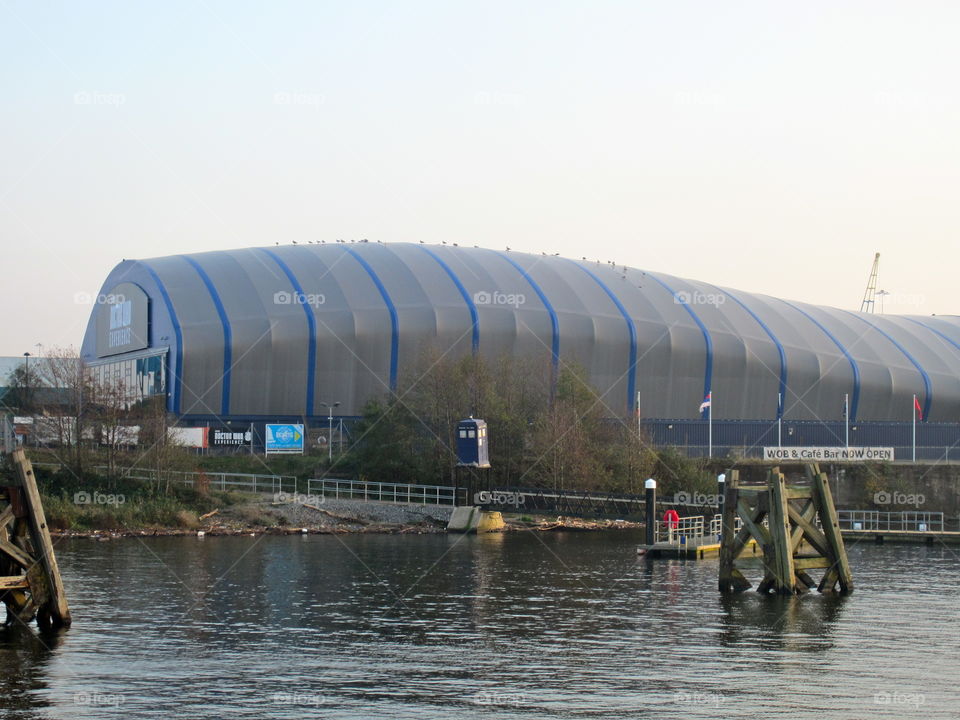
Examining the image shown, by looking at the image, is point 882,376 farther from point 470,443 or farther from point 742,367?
point 470,443

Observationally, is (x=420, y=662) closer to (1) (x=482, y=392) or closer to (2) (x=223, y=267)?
(1) (x=482, y=392)

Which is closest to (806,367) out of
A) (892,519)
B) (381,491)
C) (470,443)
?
(892,519)

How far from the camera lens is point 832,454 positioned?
6931 cm

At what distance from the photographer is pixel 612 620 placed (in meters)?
30.5

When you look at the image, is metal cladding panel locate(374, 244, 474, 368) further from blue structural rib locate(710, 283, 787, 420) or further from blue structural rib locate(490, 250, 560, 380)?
blue structural rib locate(710, 283, 787, 420)

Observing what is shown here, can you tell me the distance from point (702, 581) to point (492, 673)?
1669cm

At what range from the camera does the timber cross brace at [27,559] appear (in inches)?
1061

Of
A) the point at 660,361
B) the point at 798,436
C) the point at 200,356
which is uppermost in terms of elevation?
the point at 660,361

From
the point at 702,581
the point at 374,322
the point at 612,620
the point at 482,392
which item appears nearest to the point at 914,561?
the point at 702,581

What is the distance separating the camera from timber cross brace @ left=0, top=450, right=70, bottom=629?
2694cm

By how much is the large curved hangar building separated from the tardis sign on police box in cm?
451

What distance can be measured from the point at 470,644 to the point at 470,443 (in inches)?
1283

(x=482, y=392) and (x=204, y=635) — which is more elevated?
(x=482, y=392)

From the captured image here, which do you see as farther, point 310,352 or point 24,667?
point 310,352
